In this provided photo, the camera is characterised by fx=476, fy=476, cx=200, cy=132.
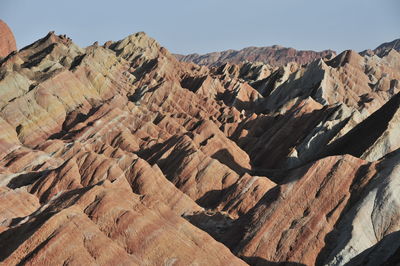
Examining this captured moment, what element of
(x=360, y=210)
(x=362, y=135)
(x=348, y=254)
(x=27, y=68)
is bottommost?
(x=348, y=254)

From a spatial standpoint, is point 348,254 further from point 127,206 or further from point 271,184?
point 271,184

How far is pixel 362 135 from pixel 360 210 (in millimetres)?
27180

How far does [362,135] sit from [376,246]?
32233 mm

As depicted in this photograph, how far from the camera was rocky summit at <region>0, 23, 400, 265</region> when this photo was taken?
108 ft

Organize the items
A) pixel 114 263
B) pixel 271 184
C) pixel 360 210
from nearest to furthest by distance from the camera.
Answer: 1. pixel 114 263
2. pixel 360 210
3. pixel 271 184

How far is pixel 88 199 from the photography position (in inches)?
1448

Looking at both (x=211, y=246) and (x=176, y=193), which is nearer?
(x=211, y=246)

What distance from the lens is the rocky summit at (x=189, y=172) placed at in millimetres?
32938

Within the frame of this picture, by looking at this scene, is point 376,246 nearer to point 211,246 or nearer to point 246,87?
point 211,246

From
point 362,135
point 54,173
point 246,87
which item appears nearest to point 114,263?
point 54,173

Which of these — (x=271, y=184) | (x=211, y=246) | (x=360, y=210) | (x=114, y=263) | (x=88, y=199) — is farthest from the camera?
(x=271, y=184)

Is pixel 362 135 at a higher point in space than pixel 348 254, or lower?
higher

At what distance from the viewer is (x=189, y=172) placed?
69.2 metres

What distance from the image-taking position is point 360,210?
39.9 m
